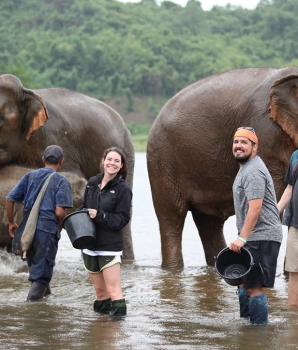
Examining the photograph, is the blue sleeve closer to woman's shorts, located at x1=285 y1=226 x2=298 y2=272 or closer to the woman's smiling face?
the woman's smiling face

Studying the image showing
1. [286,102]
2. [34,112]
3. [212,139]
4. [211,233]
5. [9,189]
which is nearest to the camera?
[286,102]

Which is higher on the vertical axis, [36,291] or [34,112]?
[34,112]

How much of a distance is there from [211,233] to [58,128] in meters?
2.11

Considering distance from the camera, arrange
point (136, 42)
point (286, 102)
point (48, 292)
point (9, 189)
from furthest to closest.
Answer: point (136, 42) < point (9, 189) < point (286, 102) < point (48, 292)

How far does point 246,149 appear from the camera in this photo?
6371 mm

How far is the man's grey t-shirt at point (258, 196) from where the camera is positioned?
625 centimetres

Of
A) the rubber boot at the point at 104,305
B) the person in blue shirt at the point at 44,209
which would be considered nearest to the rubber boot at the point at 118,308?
the rubber boot at the point at 104,305

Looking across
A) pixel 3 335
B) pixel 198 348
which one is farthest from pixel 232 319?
pixel 3 335

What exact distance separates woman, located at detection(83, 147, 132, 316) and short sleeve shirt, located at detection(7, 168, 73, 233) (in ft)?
2.06

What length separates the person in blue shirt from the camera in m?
7.36

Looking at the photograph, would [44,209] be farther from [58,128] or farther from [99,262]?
[58,128]

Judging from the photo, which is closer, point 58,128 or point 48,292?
point 48,292

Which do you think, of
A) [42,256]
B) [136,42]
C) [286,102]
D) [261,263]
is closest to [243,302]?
[261,263]

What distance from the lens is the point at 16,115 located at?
10.1 metres
